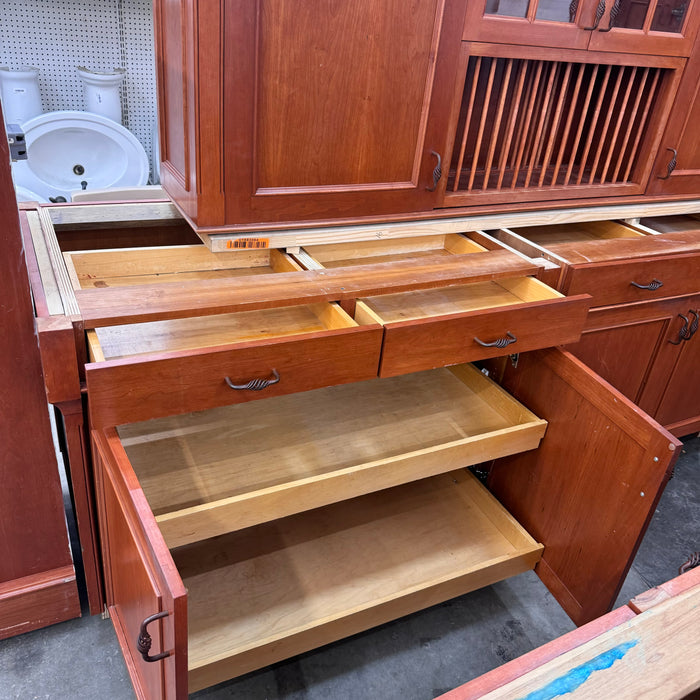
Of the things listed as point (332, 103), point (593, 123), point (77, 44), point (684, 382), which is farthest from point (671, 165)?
point (77, 44)

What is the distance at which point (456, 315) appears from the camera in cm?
120

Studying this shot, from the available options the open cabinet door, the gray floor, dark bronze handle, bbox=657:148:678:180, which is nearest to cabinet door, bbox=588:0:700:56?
dark bronze handle, bbox=657:148:678:180

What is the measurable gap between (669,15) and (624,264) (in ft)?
1.95

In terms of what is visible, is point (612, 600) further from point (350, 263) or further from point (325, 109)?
point (325, 109)

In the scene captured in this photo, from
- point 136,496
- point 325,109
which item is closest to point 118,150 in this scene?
point 325,109

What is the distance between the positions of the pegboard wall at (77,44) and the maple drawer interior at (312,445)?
194cm

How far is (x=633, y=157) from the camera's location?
1702 mm

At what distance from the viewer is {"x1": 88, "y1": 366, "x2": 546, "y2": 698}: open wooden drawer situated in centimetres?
114

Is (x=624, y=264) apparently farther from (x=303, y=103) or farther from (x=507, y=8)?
(x=303, y=103)

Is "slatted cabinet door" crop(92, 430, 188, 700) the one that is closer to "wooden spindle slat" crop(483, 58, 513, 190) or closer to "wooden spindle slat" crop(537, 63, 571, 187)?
"wooden spindle slat" crop(483, 58, 513, 190)

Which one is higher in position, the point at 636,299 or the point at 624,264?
the point at 624,264

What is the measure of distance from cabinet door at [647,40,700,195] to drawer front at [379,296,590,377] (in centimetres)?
64

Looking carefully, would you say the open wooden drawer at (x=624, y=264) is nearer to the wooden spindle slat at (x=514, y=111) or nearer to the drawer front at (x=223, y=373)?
the wooden spindle slat at (x=514, y=111)

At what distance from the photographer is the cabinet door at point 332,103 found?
1.10 metres
